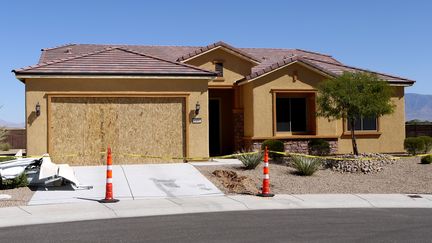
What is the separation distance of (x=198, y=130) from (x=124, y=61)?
397cm

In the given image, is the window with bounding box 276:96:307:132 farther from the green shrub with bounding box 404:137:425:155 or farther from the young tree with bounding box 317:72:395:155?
the green shrub with bounding box 404:137:425:155

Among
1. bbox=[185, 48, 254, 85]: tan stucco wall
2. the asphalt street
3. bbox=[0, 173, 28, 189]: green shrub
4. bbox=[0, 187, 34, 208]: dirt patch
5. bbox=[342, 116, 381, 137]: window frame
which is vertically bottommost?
the asphalt street

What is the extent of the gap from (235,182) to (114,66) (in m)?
7.29

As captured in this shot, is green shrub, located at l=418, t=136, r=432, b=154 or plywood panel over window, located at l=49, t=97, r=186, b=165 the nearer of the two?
plywood panel over window, located at l=49, t=97, r=186, b=165

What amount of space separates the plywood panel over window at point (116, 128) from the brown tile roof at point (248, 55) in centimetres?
389

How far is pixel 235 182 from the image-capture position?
15969 millimetres

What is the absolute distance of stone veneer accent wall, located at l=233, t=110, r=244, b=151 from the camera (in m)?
A: 24.3

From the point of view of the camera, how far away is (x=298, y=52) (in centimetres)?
3108

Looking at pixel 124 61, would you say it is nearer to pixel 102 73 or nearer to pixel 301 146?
pixel 102 73

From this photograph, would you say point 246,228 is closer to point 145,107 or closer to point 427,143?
point 145,107

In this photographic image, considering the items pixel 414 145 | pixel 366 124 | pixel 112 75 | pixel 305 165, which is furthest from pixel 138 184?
pixel 414 145

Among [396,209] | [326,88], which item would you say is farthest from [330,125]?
[396,209]

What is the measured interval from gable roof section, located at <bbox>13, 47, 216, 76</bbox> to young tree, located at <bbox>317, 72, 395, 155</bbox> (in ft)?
15.1

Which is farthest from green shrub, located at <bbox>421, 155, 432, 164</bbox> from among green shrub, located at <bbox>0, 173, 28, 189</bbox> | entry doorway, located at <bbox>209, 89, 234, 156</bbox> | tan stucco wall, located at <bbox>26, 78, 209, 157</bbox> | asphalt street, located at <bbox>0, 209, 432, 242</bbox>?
green shrub, located at <bbox>0, 173, 28, 189</bbox>
